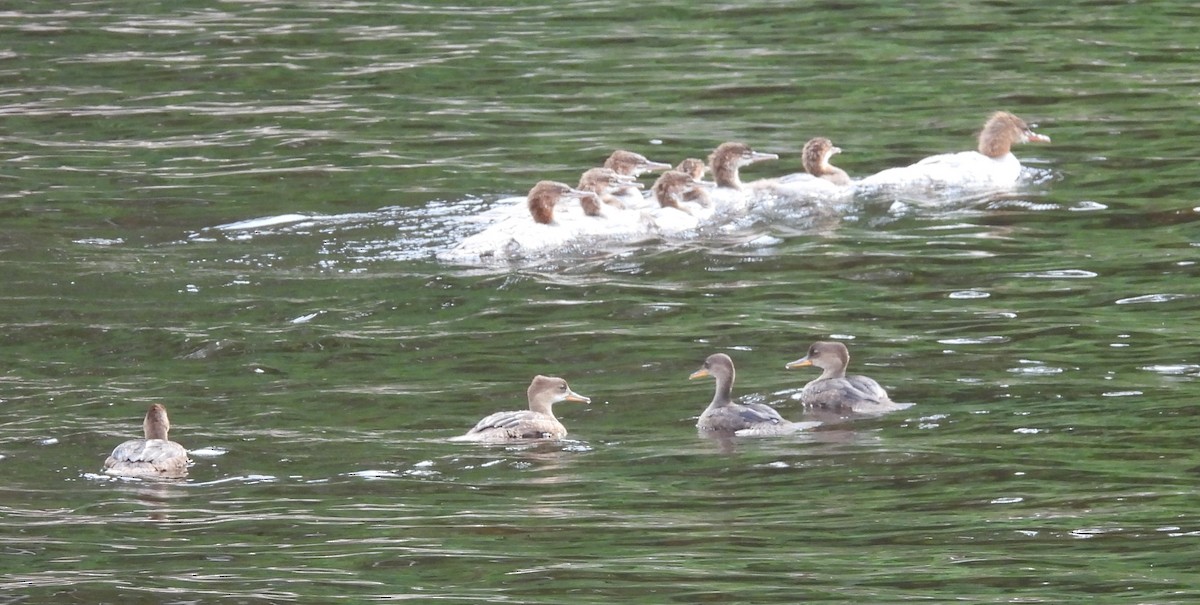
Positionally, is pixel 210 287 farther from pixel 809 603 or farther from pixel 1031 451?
pixel 809 603

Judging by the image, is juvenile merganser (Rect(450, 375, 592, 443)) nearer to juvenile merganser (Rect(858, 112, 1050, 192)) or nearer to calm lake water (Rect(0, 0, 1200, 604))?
calm lake water (Rect(0, 0, 1200, 604))

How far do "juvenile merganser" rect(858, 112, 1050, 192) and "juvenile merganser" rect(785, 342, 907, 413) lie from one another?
16.7ft

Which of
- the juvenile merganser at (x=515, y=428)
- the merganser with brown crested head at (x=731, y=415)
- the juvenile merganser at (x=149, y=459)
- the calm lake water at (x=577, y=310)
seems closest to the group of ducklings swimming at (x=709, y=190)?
the calm lake water at (x=577, y=310)

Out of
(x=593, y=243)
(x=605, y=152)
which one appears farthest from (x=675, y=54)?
(x=593, y=243)

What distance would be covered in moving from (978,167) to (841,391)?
6.19 metres

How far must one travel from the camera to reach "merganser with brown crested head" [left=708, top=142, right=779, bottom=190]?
50.3 feet

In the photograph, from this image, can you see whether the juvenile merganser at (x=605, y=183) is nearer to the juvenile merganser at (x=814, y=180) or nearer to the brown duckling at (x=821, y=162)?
the juvenile merganser at (x=814, y=180)

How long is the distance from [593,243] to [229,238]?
251 cm

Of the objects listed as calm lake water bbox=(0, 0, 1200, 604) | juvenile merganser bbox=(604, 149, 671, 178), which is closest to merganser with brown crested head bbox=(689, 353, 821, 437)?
calm lake water bbox=(0, 0, 1200, 604)

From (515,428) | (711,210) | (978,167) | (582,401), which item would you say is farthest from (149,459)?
(978,167)

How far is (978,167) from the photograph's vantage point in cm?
1559

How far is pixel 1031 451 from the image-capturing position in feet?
28.8

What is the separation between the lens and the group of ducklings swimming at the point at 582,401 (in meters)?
8.95

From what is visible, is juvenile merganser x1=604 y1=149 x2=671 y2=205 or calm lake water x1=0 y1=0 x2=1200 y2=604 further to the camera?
juvenile merganser x1=604 y1=149 x2=671 y2=205
